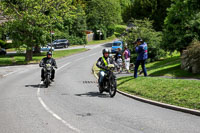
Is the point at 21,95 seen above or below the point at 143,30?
below

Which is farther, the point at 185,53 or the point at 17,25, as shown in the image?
the point at 17,25

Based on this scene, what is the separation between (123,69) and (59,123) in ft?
53.0

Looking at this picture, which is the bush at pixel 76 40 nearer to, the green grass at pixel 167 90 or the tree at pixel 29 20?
the tree at pixel 29 20

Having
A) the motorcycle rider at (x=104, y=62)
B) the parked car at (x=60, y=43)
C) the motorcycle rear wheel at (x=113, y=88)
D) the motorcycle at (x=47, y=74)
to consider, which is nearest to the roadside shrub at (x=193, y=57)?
the motorcycle rider at (x=104, y=62)

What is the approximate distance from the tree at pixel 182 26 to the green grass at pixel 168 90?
9.40m

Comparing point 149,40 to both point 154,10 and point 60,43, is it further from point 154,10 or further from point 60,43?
point 60,43

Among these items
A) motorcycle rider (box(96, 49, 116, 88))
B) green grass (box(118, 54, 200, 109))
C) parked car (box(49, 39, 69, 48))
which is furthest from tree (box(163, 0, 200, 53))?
parked car (box(49, 39, 69, 48))

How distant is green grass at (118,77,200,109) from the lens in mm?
9795

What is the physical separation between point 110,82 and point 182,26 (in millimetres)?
12446

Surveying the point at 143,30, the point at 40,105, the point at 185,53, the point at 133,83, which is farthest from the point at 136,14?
the point at 40,105

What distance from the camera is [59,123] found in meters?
7.96

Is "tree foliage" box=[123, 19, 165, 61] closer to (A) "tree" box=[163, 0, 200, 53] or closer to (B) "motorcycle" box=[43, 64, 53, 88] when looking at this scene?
(A) "tree" box=[163, 0, 200, 53]

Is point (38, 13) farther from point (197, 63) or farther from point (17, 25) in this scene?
point (197, 63)

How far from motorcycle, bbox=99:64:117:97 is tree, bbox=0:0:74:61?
76.5 ft
